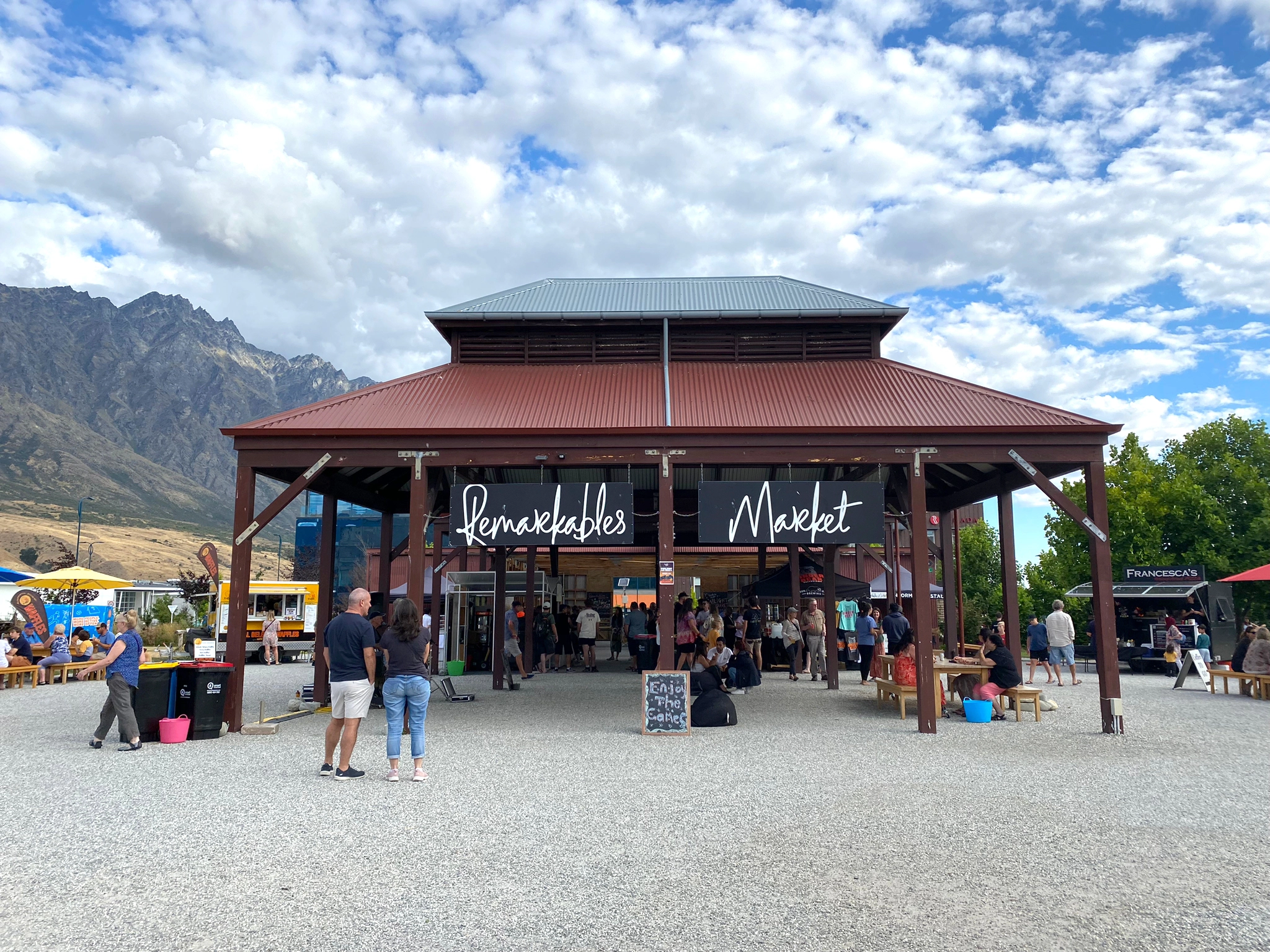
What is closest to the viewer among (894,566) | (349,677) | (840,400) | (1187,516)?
(349,677)

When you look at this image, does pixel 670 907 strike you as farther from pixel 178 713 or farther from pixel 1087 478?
pixel 1087 478

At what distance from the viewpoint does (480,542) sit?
12305mm

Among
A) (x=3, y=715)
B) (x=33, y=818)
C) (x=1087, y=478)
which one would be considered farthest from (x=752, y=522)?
(x=3, y=715)

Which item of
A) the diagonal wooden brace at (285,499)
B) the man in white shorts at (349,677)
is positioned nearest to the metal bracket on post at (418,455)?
the diagonal wooden brace at (285,499)

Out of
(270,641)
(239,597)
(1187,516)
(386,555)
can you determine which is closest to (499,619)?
(386,555)

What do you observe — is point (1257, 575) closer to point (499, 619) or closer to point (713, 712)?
point (713, 712)

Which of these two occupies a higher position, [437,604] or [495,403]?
[495,403]

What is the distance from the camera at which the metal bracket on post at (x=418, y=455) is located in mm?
12312

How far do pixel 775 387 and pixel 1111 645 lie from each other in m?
5.92

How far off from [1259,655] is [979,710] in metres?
8.22

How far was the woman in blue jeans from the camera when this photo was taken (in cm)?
821

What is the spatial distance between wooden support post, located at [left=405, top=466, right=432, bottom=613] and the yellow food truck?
18.1m

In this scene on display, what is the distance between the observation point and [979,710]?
1235 cm

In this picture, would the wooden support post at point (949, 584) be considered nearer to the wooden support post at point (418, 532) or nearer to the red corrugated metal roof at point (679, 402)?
the red corrugated metal roof at point (679, 402)
